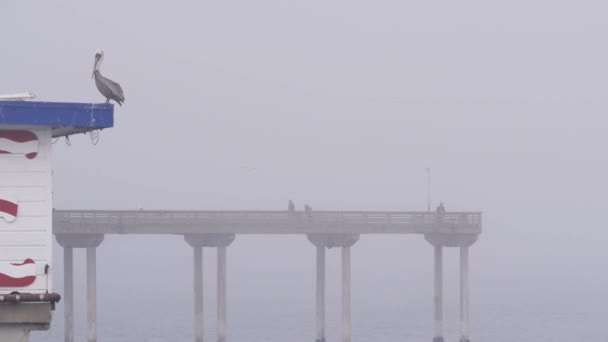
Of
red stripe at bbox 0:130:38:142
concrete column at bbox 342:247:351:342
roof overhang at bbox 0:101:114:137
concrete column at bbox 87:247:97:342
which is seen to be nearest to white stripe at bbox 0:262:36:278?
red stripe at bbox 0:130:38:142

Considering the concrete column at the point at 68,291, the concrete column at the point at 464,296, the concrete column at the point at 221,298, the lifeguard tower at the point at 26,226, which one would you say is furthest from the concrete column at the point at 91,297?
the lifeguard tower at the point at 26,226

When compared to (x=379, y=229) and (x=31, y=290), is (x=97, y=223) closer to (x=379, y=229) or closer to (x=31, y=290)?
(x=379, y=229)

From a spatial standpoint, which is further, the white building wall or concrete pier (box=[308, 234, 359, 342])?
concrete pier (box=[308, 234, 359, 342])

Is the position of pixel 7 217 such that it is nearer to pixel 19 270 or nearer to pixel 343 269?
pixel 19 270

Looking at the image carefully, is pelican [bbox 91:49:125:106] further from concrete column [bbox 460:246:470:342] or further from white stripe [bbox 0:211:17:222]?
concrete column [bbox 460:246:470:342]

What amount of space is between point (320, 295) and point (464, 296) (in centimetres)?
752

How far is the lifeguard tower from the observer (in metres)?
21.8

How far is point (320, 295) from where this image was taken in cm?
8219

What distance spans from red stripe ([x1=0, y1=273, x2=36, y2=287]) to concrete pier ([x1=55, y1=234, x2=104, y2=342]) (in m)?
52.5

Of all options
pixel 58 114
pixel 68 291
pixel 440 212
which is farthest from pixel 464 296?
pixel 58 114

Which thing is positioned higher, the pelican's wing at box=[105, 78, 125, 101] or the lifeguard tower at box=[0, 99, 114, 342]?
the pelican's wing at box=[105, 78, 125, 101]

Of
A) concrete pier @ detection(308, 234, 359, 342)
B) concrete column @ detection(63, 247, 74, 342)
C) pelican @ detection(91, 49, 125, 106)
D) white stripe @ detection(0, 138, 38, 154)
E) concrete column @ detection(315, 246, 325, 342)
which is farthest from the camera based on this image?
concrete pier @ detection(308, 234, 359, 342)

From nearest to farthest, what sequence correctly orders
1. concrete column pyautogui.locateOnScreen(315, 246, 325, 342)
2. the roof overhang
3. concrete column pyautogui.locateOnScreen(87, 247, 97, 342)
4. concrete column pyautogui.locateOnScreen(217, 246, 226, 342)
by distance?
1. the roof overhang
2. concrete column pyautogui.locateOnScreen(87, 247, 97, 342)
3. concrete column pyautogui.locateOnScreen(217, 246, 226, 342)
4. concrete column pyautogui.locateOnScreen(315, 246, 325, 342)

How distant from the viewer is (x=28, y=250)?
862 inches
